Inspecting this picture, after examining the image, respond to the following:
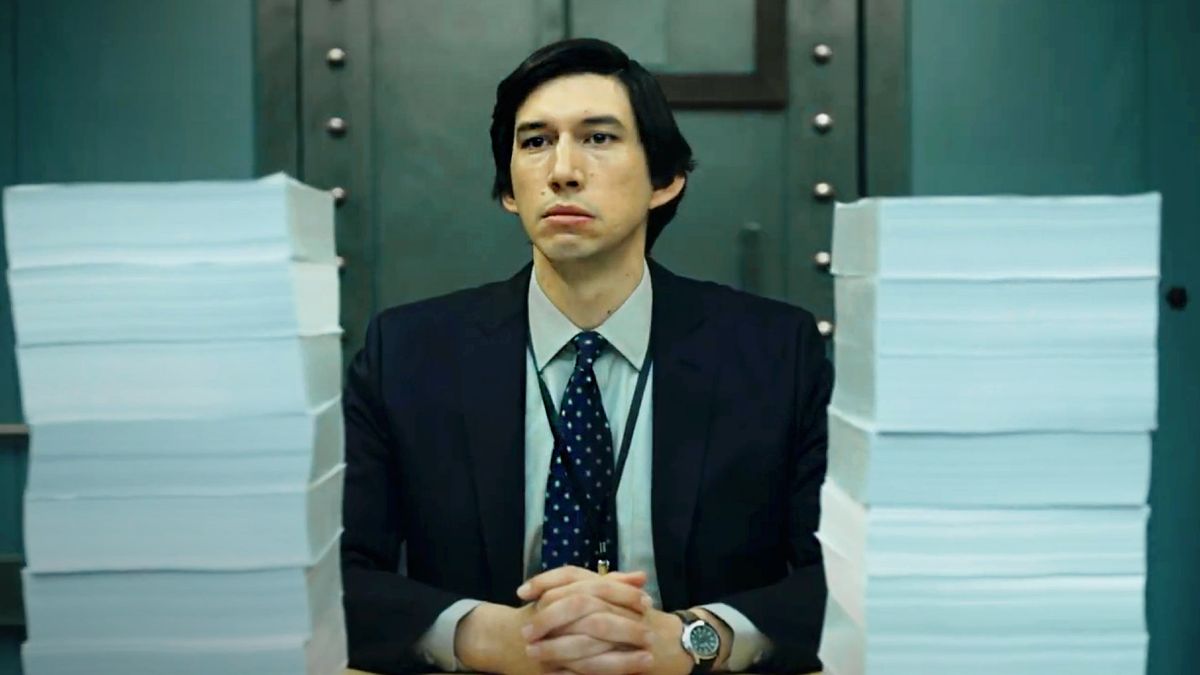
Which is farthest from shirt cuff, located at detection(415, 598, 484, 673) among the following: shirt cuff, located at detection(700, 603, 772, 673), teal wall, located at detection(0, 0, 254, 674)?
teal wall, located at detection(0, 0, 254, 674)

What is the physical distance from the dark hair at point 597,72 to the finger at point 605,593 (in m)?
0.58

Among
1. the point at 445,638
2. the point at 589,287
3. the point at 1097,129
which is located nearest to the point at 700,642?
the point at 445,638

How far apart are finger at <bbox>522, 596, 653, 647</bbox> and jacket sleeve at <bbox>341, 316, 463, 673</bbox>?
0.20 meters

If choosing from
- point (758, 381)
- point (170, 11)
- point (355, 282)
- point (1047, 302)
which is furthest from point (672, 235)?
point (1047, 302)

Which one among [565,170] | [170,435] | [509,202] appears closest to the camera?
[170,435]

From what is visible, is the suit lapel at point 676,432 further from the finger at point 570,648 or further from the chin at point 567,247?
the finger at point 570,648

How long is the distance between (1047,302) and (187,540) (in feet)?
1.68

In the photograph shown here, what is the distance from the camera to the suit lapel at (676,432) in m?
1.53

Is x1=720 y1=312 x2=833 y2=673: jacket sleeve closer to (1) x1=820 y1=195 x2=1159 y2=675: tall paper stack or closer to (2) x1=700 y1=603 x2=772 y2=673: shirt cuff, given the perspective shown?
(2) x1=700 y1=603 x2=772 y2=673: shirt cuff

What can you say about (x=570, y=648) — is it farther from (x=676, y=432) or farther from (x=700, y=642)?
(x=676, y=432)

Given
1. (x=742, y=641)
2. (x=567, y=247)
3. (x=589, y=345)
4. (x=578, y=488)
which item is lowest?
(x=742, y=641)

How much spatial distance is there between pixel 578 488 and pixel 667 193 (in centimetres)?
41

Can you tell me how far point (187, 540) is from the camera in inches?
30.0

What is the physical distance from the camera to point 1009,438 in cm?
77
